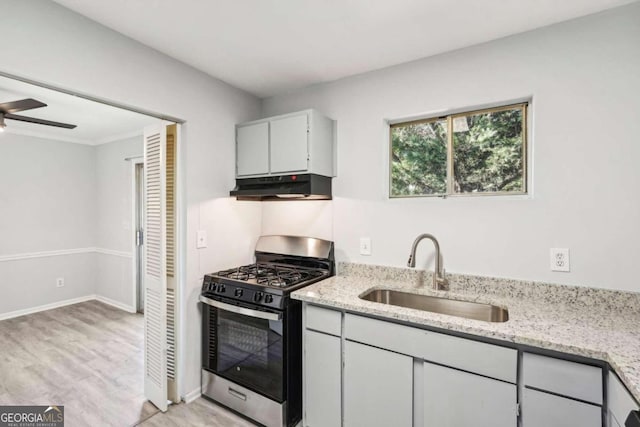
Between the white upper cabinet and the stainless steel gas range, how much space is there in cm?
66

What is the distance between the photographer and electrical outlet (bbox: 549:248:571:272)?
5.57ft

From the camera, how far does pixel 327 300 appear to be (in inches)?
69.1

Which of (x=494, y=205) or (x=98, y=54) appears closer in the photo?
(x=98, y=54)

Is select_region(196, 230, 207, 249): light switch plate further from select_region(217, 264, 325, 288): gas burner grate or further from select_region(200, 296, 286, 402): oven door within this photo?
select_region(200, 296, 286, 402): oven door

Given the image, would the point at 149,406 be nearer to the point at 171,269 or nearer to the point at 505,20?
the point at 171,269

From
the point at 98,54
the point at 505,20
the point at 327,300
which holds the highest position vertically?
the point at 505,20

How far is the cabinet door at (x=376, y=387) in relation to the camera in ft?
5.10

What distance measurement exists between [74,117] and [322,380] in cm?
387

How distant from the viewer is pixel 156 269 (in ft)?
7.11

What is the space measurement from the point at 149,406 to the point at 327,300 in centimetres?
159

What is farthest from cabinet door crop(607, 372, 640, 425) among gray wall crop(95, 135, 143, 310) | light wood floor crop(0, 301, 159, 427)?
gray wall crop(95, 135, 143, 310)

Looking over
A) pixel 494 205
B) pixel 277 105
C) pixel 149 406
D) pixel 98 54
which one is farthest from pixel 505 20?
pixel 149 406

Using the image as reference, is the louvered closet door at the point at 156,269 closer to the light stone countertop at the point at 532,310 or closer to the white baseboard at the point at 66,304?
the light stone countertop at the point at 532,310

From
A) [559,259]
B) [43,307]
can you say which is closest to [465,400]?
[559,259]
